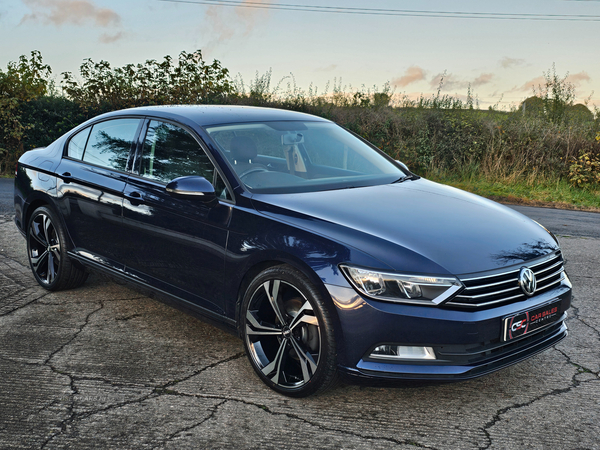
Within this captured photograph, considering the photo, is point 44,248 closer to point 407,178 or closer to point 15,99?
point 407,178

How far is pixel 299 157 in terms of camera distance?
450 centimetres

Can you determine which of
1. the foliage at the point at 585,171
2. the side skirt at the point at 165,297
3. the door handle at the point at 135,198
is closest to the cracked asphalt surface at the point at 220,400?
the side skirt at the point at 165,297

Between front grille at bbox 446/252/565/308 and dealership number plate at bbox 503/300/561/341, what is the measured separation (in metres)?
0.09

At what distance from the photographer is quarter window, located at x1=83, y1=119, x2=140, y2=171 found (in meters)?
4.69

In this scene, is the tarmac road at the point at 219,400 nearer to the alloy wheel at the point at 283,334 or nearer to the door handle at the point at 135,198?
the alloy wheel at the point at 283,334

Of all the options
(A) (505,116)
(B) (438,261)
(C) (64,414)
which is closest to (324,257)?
(B) (438,261)

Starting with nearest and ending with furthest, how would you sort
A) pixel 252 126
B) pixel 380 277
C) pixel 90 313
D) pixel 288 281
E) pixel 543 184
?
pixel 380 277 → pixel 288 281 → pixel 252 126 → pixel 90 313 → pixel 543 184

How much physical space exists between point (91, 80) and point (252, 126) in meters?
13.0

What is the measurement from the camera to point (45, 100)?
51.9ft

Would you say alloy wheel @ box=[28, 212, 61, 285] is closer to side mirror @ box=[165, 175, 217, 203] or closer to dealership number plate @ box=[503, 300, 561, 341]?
side mirror @ box=[165, 175, 217, 203]

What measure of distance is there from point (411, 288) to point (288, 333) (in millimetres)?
797

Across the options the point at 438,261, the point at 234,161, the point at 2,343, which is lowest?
the point at 2,343

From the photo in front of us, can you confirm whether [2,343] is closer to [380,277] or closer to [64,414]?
[64,414]

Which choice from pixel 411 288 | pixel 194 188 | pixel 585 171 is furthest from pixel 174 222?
pixel 585 171
